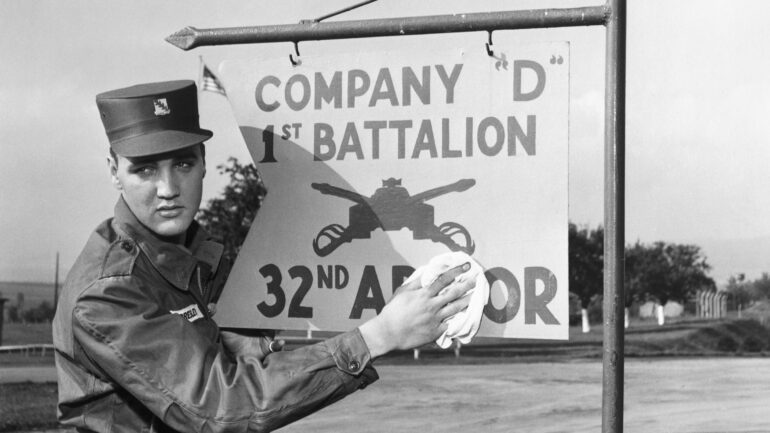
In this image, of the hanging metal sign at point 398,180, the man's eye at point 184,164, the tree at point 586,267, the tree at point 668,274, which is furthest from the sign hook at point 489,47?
the tree at point 668,274

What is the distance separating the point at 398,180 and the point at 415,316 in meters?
0.63

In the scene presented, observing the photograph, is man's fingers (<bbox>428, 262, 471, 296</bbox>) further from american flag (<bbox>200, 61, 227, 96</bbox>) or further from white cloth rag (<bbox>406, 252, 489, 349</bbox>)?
american flag (<bbox>200, 61, 227, 96</bbox>)

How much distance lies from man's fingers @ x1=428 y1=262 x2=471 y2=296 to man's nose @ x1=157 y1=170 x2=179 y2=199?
0.71 metres

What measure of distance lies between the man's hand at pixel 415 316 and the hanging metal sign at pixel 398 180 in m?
0.33

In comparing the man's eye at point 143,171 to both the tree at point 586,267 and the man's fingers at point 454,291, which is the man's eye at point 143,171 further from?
the tree at point 586,267

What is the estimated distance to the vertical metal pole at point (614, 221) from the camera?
8.03ft

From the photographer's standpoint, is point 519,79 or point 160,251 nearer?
point 160,251

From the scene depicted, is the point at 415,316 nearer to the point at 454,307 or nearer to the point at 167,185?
the point at 454,307

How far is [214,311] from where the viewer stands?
2912 mm

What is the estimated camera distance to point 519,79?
8.73 feet

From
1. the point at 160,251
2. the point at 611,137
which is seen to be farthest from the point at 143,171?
the point at 611,137

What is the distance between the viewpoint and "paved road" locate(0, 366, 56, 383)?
16844mm

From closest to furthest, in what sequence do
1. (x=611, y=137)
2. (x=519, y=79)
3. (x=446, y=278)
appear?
(x=446, y=278) < (x=611, y=137) < (x=519, y=79)

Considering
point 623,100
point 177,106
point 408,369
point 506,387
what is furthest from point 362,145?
point 408,369
